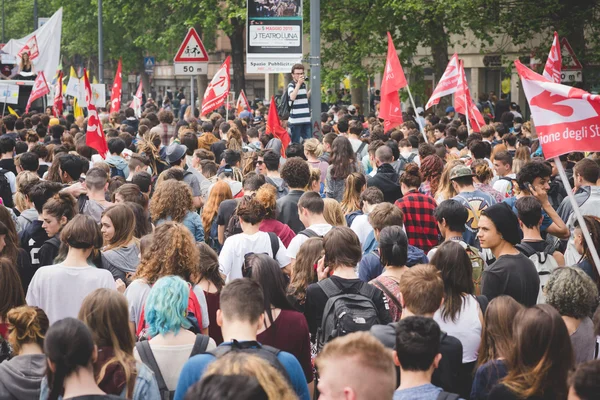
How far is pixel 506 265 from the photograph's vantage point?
679 cm

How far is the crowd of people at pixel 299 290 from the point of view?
4.51 m

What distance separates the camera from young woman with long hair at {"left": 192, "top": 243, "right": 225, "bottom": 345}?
6691 mm

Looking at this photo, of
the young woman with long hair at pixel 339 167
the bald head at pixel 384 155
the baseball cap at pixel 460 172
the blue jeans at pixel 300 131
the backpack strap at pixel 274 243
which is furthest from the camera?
the blue jeans at pixel 300 131

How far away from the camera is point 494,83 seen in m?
39.0

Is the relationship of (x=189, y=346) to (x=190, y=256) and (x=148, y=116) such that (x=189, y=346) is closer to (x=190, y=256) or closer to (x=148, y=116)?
(x=190, y=256)

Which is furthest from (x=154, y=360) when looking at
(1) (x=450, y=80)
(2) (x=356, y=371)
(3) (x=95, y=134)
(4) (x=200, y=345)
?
(1) (x=450, y=80)

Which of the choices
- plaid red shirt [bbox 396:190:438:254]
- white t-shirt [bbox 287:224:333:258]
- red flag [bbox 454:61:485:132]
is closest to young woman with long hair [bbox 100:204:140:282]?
white t-shirt [bbox 287:224:333:258]

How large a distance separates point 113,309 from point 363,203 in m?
4.53

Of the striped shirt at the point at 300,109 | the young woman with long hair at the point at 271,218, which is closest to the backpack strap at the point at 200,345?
the young woman with long hair at the point at 271,218

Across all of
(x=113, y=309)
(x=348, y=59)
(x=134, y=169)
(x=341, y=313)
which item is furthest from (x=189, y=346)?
(x=348, y=59)

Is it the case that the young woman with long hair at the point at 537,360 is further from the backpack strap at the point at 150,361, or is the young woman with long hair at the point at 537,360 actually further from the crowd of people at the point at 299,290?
the backpack strap at the point at 150,361

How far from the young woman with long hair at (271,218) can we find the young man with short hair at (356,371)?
4.52 meters

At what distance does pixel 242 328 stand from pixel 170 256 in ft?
5.47

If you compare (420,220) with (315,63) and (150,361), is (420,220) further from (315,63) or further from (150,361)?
(315,63)
